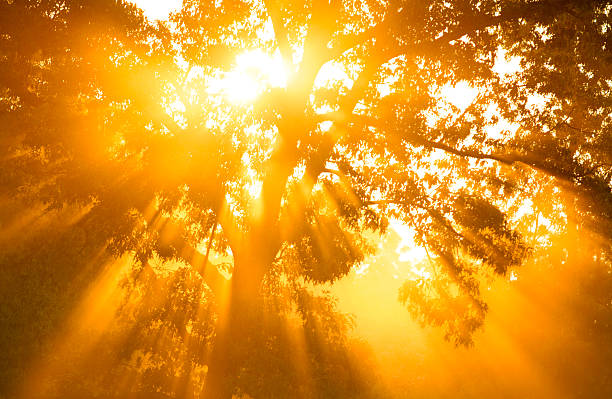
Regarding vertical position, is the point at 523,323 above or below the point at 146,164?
above

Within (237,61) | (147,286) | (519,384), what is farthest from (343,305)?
(237,61)

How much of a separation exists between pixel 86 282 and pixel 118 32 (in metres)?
14.7

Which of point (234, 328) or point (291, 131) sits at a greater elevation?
point (291, 131)

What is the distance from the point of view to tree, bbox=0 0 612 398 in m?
8.02

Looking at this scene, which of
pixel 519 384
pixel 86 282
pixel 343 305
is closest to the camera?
pixel 86 282

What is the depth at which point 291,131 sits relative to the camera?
9.31 m

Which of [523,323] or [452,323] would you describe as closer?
[452,323]

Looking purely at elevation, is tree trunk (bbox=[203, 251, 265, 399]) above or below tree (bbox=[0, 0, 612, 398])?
below

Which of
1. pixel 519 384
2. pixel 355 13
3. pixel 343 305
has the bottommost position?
pixel 355 13

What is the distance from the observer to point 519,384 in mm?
23656

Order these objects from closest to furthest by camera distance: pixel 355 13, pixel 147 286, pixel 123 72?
pixel 123 72, pixel 355 13, pixel 147 286

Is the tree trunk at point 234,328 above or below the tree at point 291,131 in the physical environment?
below

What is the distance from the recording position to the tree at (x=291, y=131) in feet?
26.3

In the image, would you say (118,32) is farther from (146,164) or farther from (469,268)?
(469,268)
